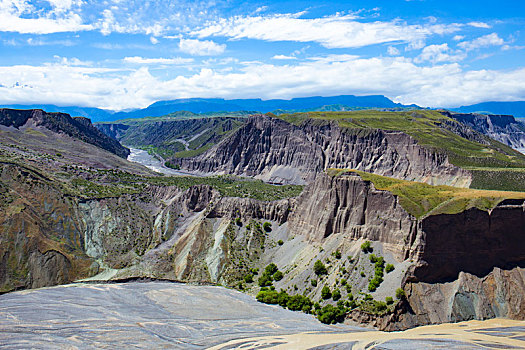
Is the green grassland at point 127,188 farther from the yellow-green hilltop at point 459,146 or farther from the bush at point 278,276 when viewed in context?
the yellow-green hilltop at point 459,146

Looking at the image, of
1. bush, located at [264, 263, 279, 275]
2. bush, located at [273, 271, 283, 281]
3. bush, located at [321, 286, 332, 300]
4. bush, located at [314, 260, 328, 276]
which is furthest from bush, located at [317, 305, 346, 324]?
bush, located at [264, 263, 279, 275]

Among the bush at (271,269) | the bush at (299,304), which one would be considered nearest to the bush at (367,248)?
the bush at (299,304)

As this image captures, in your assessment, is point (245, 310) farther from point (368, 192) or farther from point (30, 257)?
point (30, 257)

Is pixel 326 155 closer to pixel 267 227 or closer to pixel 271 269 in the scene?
pixel 267 227

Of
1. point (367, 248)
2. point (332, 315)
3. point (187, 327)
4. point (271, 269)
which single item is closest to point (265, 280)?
point (271, 269)

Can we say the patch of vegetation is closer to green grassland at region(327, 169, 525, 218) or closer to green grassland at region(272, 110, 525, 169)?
green grassland at region(327, 169, 525, 218)

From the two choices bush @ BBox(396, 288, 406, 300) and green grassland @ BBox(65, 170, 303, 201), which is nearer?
bush @ BBox(396, 288, 406, 300)

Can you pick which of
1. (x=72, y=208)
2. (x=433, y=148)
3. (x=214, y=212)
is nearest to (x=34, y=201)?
(x=72, y=208)
